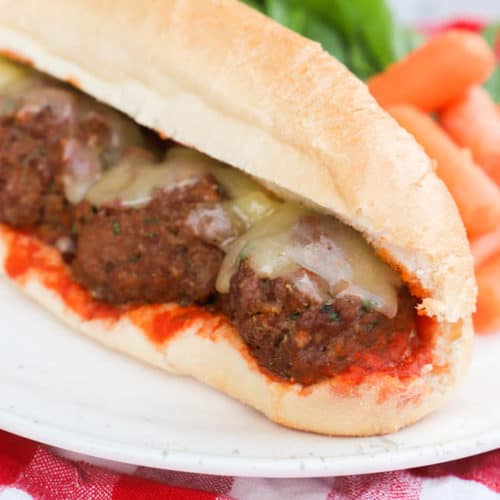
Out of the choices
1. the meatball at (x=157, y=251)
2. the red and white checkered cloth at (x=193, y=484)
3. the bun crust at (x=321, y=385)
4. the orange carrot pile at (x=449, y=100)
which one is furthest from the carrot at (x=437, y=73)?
the red and white checkered cloth at (x=193, y=484)

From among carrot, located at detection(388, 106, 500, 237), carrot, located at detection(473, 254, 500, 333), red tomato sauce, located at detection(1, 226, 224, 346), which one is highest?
carrot, located at detection(388, 106, 500, 237)

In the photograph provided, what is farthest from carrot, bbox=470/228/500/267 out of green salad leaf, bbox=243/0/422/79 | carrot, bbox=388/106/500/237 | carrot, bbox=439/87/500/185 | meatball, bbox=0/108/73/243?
meatball, bbox=0/108/73/243

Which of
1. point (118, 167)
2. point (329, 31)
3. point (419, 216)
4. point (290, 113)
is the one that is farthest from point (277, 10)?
point (419, 216)

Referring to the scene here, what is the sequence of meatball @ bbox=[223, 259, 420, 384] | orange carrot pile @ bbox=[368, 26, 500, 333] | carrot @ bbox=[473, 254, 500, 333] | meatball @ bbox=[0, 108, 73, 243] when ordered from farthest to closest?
orange carrot pile @ bbox=[368, 26, 500, 333]
meatball @ bbox=[0, 108, 73, 243]
carrot @ bbox=[473, 254, 500, 333]
meatball @ bbox=[223, 259, 420, 384]

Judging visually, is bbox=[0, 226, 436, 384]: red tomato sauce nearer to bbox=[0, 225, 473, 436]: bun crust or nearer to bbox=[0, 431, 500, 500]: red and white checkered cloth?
bbox=[0, 225, 473, 436]: bun crust

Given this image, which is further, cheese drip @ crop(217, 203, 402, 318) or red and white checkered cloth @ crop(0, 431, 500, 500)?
cheese drip @ crop(217, 203, 402, 318)

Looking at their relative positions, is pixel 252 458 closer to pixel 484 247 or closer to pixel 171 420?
pixel 171 420

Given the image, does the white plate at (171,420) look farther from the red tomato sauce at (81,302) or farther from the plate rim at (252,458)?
the red tomato sauce at (81,302)
